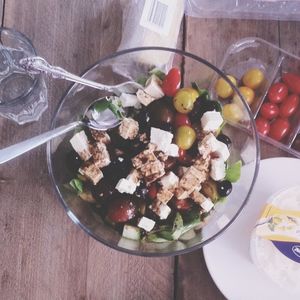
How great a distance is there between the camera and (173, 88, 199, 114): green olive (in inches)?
38.0

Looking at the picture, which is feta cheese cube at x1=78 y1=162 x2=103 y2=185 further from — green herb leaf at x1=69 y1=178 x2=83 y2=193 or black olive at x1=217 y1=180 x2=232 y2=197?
black olive at x1=217 y1=180 x2=232 y2=197

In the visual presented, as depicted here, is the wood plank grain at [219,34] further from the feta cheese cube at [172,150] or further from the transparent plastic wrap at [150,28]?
the feta cheese cube at [172,150]

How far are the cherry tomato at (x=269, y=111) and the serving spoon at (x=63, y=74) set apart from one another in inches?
10.2

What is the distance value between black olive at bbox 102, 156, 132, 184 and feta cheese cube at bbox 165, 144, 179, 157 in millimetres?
74

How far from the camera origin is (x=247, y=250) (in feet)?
3.45

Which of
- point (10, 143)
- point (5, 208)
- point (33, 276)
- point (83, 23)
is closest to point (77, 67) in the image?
point (83, 23)

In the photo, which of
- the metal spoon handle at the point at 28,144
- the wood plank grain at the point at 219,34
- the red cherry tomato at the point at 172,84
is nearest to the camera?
the metal spoon handle at the point at 28,144

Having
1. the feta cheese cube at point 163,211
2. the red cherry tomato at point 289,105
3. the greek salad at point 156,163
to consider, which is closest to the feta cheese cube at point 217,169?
the greek salad at point 156,163

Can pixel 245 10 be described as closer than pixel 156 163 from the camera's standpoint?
No

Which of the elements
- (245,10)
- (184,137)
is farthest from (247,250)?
(245,10)

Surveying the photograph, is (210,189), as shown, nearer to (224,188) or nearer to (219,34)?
(224,188)

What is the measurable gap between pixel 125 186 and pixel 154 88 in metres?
0.19

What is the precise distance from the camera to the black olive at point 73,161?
969 mm

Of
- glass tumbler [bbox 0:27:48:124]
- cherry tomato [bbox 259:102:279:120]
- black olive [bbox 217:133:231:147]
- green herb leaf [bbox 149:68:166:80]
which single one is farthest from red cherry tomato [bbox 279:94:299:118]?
glass tumbler [bbox 0:27:48:124]
